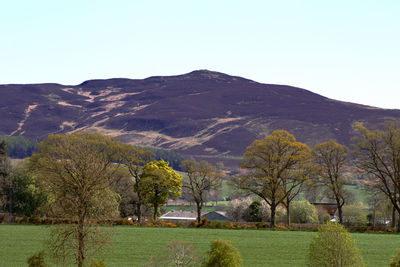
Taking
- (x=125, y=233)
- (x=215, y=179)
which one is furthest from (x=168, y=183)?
(x=125, y=233)

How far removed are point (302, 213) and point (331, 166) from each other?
20.4 m

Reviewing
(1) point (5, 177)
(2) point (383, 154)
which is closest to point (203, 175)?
(2) point (383, 154)

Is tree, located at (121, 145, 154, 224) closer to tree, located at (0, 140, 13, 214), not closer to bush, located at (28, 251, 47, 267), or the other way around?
tree, located at (0, 140, 13, 214)

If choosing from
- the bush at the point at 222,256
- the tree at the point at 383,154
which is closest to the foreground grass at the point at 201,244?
the bush at the point at 222,256

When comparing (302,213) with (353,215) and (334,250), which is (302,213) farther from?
(334,250)

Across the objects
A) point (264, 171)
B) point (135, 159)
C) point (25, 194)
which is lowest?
point (25, 194)

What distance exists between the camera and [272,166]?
82875 mm

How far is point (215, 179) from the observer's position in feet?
321

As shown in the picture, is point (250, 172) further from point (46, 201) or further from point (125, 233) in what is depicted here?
point (46, 201)

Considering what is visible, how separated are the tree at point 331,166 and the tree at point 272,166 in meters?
4.69

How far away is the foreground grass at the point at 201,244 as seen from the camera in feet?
150

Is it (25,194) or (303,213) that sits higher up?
(25,194)

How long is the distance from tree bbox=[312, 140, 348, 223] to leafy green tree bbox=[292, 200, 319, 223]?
17827 millimetres

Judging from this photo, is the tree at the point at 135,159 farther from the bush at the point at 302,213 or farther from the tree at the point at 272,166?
the bush at the point at 302,213
